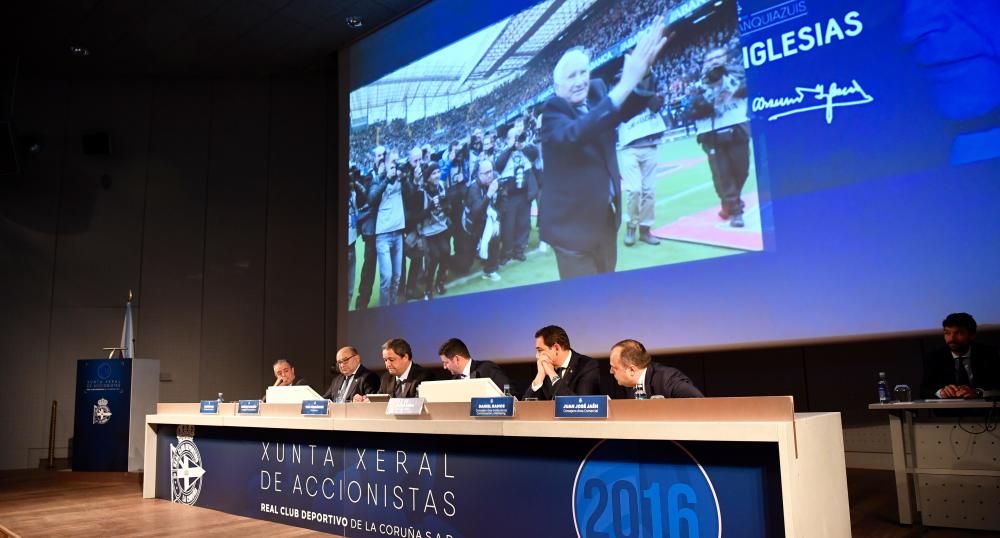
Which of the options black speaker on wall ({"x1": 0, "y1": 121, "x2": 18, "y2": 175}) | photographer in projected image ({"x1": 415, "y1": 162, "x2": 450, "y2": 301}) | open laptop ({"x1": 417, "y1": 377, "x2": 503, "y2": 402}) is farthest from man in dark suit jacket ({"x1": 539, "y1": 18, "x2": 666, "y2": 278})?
black speaker on wall ({"x1": 0, "y1": 121, "x2": 18, "y2": 175})

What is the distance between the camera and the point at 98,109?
781 centimetres

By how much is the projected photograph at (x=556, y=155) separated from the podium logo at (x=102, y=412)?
2278mm

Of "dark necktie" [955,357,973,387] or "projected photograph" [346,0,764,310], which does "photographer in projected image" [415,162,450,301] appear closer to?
"projected photograph" [346,0,764,310]

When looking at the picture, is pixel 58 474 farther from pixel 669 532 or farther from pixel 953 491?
pixel 953 491

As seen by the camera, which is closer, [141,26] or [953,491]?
[953,491]

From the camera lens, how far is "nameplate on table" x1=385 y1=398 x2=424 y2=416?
2725 mm

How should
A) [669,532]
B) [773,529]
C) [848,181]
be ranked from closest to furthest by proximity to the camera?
1. [773,529]
2. [669,532]
3. [848,181]

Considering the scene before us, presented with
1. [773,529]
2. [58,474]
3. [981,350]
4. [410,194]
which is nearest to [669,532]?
[773,529]

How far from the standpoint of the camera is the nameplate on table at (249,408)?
11.5 ft

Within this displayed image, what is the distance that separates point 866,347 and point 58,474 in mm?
6673

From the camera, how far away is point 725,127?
13.6 ft

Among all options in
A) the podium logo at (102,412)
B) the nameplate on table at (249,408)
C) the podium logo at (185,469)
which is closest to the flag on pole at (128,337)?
the podium logo at (102,412)

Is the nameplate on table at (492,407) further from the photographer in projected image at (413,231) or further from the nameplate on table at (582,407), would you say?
the photographer in projected image at (413,231)

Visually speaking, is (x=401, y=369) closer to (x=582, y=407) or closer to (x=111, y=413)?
(x=582, y=407)
